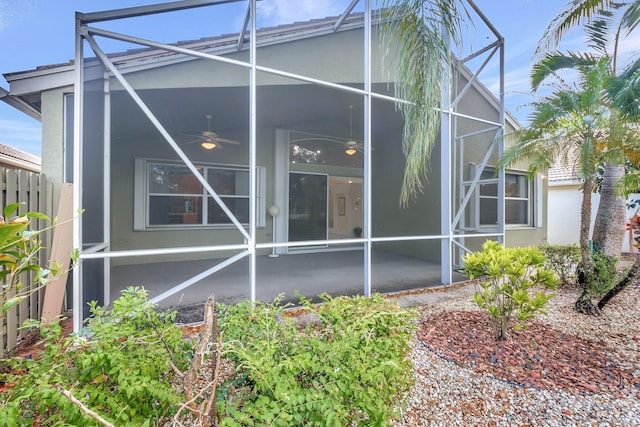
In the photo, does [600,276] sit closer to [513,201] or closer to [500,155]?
[500,155]

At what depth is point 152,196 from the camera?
651 cm

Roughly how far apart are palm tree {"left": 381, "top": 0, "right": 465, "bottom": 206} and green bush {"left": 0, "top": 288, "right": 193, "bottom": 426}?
271 cm

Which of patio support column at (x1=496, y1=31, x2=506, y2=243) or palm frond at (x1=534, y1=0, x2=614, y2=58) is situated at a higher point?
palm frond at (x1=534, y1=0, x2=614, y2=58)

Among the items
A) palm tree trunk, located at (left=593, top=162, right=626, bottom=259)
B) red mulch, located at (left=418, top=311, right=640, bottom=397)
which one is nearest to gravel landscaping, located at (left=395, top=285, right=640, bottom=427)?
red mulch, located at (left=418, top=311, right=640, bottom=397)

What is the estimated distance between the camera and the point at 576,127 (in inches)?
178

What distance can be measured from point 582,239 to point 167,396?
5837 millimetres

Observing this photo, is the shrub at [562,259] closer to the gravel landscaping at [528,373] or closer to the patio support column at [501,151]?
the patio support column at [501,151]

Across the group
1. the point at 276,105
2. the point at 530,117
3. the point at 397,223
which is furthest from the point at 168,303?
the point at 530,117

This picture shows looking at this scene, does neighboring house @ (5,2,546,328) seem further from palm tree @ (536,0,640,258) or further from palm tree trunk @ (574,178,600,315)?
palm tree @ (536,0,640,258)

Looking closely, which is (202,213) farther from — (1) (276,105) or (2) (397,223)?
(2) (397,223)

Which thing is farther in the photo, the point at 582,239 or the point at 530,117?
the point at 530,117

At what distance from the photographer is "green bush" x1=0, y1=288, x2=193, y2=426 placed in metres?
1.03

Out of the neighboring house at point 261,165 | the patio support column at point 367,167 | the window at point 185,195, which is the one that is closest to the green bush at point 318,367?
the neighboring house at point 261,165

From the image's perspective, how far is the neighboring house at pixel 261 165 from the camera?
3.33 m
